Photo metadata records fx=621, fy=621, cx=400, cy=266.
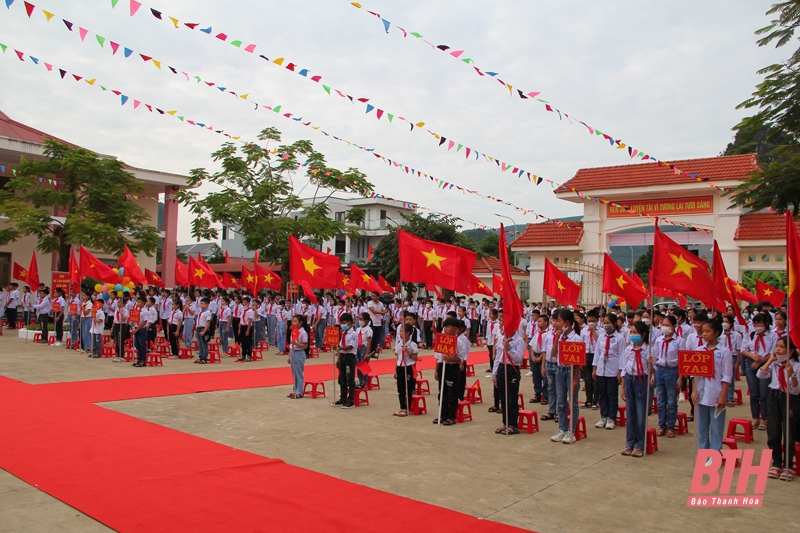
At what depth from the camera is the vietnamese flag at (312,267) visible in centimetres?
1237

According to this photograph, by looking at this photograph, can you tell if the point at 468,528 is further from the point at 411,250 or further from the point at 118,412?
the point at 118,412

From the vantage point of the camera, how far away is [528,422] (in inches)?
344

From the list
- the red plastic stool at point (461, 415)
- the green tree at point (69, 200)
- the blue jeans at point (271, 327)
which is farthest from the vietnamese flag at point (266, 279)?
the red plastic stool at point (461, 415)

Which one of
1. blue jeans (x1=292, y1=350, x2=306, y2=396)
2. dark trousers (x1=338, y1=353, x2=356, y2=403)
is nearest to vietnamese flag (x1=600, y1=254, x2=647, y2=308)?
dark trousers (x1=338, y1=353, x2=356, y2=403)

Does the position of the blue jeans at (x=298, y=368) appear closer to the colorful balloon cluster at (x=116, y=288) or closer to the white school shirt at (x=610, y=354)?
the white school shirt at (x=610, y=354)

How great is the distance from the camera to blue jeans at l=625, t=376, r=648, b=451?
24.9 feet

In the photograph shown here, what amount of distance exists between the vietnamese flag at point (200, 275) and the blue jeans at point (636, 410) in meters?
15.1

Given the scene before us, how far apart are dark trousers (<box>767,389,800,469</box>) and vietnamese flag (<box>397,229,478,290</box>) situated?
4.41m

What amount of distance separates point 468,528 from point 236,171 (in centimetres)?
2099

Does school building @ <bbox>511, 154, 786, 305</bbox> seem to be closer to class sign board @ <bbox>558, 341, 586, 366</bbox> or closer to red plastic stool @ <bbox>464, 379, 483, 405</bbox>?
red plastic stool @ <bbox>464, 379, 483, 405</bbox>

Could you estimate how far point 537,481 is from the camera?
6375 millimetres

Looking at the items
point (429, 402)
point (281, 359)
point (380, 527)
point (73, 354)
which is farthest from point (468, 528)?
point (73, 354)

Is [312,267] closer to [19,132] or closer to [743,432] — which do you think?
[743,432]

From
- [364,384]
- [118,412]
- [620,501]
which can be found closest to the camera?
[620,501]
